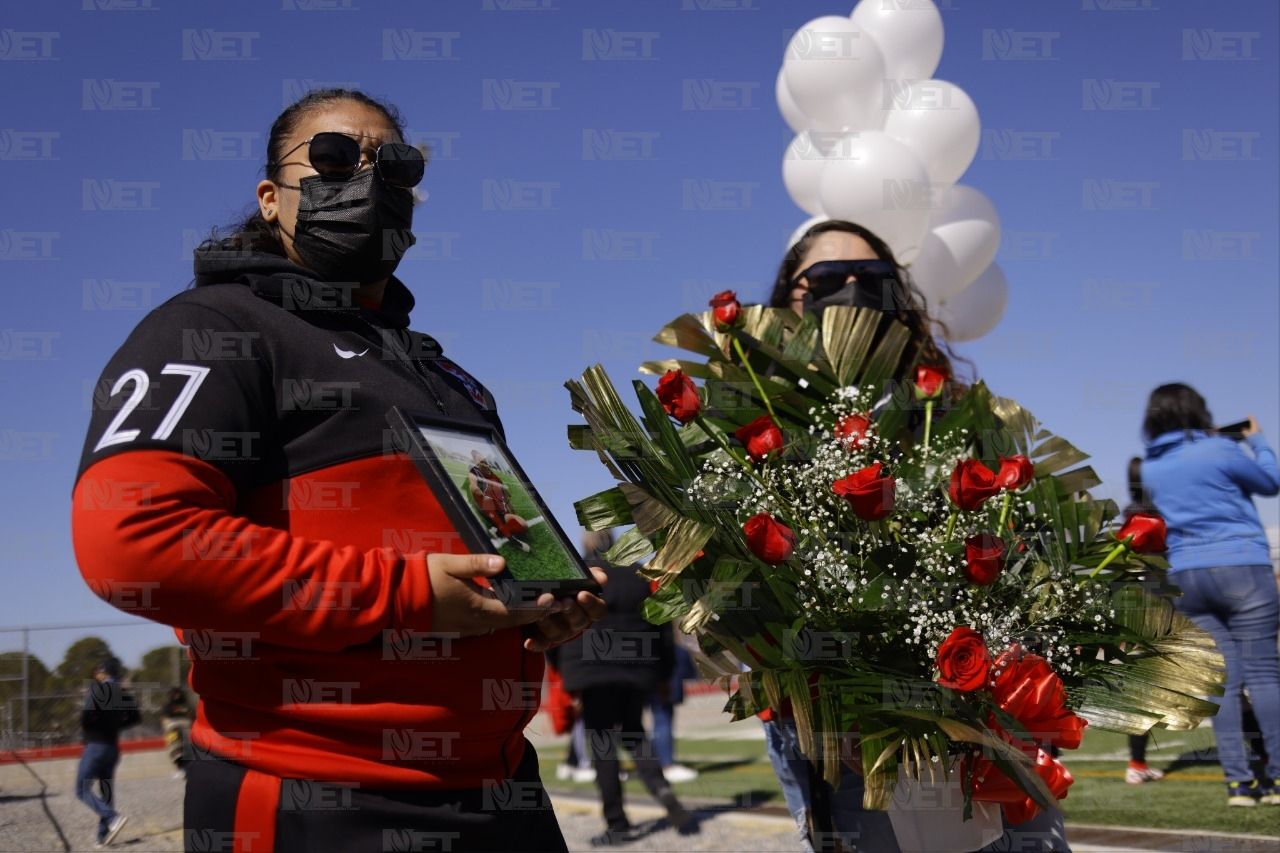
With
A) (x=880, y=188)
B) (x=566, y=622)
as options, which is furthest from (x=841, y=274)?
(x=880, y=188)

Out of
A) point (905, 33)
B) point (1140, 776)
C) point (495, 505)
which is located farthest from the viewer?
point (1140, 776)

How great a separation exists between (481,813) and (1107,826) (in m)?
4.82

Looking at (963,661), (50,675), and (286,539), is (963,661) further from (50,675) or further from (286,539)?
(50,675)

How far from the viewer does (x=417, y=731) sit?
1.81 meters

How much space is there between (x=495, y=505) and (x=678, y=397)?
105cm

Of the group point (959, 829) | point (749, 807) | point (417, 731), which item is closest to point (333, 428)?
point (417, 731)

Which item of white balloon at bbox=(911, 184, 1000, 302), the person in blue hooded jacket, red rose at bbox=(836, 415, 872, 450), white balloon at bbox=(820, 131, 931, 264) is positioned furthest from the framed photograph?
the person in blue hooded jacket

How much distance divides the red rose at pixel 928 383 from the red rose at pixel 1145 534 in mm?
585

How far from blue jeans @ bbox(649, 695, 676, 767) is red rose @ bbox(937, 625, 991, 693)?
24.9ft

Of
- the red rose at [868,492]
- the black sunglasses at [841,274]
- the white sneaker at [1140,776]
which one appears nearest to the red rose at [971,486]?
the red rose at [868,492]

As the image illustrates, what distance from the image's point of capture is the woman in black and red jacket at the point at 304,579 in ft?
5.29

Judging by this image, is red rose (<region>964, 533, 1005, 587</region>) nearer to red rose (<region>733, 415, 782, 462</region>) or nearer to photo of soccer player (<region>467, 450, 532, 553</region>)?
red rose (<region>733, 415, 782, 462</region>)

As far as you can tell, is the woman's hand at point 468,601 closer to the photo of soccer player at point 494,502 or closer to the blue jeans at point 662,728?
the photo of soccer player at point 494,502

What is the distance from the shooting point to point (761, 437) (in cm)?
277
